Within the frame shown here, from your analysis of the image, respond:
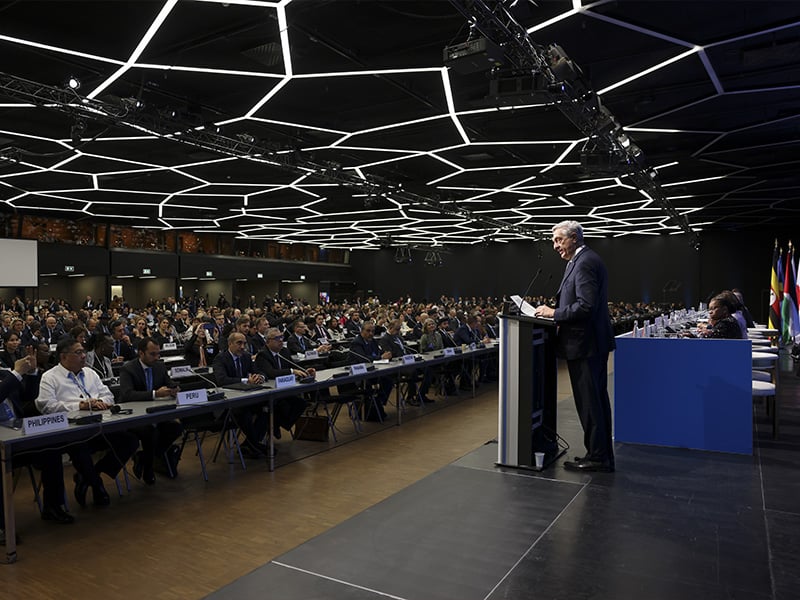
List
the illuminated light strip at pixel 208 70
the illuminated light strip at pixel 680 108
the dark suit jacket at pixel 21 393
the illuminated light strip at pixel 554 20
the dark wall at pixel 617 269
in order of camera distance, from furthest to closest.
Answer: the dark wall at pixel 617 269, the illuminated light strip at pixel 680 108, the illuminated light strip at pixel 208 70, the illuminated light strip at pixel 554 20, the dark suit jacket at pixel 21 393

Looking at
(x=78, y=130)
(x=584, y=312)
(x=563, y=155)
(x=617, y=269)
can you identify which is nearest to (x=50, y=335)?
(x=78, y=130)

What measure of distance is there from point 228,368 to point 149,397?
1242 mm

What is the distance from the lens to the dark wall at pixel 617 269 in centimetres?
2417

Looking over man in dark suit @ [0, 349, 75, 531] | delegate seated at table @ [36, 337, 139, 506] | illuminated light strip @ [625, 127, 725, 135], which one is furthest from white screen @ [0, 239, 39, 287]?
illuminated light strip @ [625, 127, 725, 135]

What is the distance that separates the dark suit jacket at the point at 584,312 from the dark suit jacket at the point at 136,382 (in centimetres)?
339

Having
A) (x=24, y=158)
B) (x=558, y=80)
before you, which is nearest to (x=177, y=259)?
(x=24, y=158)

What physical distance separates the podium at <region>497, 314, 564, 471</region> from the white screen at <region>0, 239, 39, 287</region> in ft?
66.5

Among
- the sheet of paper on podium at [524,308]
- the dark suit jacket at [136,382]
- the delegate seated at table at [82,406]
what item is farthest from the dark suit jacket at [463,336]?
the sheet of paper on podium at [524,308]

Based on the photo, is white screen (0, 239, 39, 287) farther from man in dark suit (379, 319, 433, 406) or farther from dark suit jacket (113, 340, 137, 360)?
man in dark suit (379, 319, 433, 406)

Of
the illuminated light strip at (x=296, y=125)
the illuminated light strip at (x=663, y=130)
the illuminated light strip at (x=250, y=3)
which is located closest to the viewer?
the illuminated light strip at (x=250, y=3)

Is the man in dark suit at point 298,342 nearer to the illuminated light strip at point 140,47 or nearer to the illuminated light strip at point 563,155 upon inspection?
the illuminated light strip at point 140,47

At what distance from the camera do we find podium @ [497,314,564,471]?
3.80 m

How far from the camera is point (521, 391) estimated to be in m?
3.82

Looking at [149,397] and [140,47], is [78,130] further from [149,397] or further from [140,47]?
[149,397]
